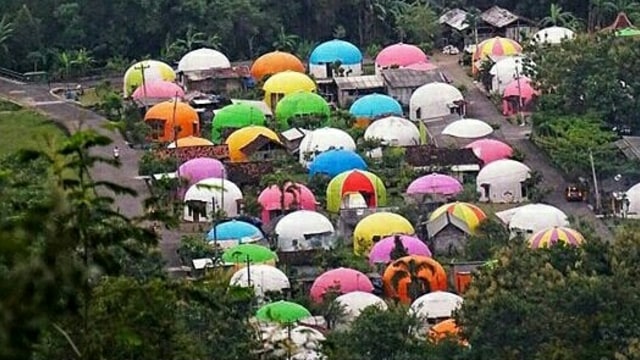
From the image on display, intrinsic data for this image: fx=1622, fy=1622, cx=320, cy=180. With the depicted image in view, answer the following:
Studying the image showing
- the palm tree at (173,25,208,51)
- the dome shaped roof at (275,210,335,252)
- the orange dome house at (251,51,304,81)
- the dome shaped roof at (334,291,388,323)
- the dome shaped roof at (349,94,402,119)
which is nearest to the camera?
the dome shaped roof at (334,291,388,323)

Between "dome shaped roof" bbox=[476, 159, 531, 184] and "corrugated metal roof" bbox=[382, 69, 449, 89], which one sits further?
"corrugated metal roof" bbox=[382, 69, 449, 89]

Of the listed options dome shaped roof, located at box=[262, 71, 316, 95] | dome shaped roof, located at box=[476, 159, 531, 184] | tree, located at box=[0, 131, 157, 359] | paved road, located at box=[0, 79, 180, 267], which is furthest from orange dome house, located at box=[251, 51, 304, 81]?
tree, located at box=[0, 131, 157, 359]

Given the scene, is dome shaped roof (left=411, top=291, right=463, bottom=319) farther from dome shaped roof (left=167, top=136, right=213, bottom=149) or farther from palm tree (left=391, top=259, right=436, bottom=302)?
dome shaped roof (left=167, top=136, right=213, bottom=149)

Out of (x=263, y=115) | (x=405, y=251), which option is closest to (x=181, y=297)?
(x=405, y=251)

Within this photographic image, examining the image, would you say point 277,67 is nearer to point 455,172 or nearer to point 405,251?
point 455,172

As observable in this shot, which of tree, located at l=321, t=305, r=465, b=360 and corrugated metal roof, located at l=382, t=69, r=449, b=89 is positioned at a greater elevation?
corrugated metal roof, located at l=382, t=69, r=449, b=89

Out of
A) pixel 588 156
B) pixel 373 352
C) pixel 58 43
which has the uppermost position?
pixel 58 43
